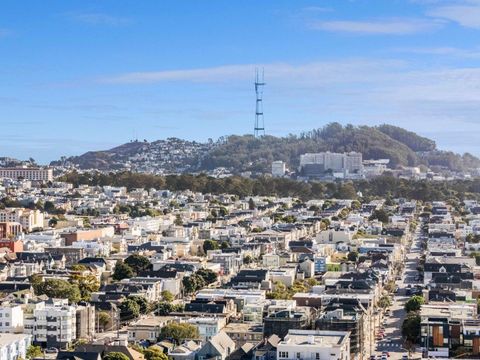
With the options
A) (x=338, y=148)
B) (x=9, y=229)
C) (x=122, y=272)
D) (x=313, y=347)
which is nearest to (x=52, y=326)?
(x=313, y=347)

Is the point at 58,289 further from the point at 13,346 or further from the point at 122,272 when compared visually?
the point at 13,346

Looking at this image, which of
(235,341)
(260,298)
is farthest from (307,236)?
(235,341)

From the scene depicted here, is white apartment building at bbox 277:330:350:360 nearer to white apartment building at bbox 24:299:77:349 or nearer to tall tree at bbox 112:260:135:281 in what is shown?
white apartment building at bbox 24:299:77:349

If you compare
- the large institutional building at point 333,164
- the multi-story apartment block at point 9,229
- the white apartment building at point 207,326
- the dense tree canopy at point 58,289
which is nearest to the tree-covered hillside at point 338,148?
the large institutional building at point 333,164

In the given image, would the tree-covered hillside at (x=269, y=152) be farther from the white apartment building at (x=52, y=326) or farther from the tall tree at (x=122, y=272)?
the white apartment building at (x=52, y=326)

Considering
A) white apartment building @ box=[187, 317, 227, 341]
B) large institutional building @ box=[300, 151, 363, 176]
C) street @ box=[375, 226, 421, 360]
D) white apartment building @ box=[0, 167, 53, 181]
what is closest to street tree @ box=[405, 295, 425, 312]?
street @ box=[375, 226, 421, 360]

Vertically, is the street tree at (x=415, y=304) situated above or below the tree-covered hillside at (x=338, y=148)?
below
